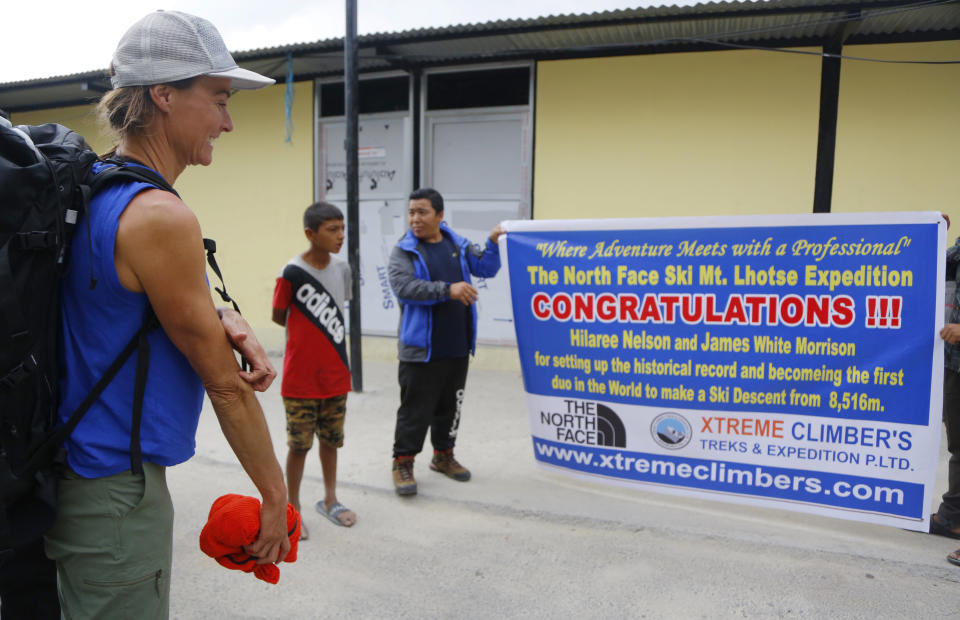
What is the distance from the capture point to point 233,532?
150 centimetres

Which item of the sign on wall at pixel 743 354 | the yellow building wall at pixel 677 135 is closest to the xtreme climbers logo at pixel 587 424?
the sign on wall at pixel 743 354

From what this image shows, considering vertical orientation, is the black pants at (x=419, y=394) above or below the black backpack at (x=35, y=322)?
below

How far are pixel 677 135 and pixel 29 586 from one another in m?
6.66

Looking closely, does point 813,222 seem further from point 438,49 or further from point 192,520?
point 438,49

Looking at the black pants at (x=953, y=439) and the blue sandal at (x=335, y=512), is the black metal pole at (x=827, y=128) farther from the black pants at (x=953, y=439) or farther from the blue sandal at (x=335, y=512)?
the blue sandal at (x=335, y=512)

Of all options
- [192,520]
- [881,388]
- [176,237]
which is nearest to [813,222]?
[881,388]

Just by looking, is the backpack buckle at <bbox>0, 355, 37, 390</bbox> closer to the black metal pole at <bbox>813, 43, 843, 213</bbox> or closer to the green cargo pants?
the green cargo pants

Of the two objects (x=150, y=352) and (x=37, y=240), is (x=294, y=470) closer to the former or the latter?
(x=150, y=352)

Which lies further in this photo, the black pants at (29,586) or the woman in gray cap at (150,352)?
the black pants at (29,586)

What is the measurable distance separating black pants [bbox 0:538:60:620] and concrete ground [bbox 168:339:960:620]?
123 cm

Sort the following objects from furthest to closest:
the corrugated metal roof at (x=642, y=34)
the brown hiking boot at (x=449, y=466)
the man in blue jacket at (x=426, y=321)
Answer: the corrugated metal roof at (x=642, y=34)
the brown hiking boot at (x=449, y=466)
the man in blue jacket at (x=426, y=321)

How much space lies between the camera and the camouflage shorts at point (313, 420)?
11.6ft

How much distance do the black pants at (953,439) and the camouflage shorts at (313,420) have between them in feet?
10.4

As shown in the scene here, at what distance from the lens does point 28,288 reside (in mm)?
1290
